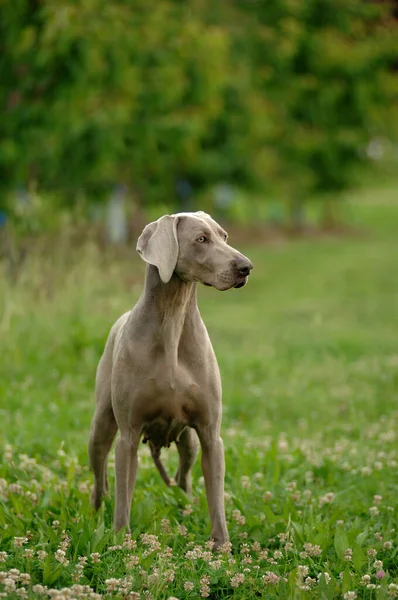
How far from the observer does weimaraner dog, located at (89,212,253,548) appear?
401 cm

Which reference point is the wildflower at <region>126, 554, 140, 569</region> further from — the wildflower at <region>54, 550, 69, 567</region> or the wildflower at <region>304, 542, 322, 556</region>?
the wildflower at <region>304, 542, 322, 556</region>

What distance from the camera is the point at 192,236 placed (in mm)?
4020

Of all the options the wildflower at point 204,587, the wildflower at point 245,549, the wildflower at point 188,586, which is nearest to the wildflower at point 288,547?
the wildflower at point 245,549

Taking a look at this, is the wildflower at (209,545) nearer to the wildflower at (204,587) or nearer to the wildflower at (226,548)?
the wildflower at (226,548)

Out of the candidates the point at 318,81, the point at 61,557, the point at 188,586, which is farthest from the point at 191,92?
the point at 188,586

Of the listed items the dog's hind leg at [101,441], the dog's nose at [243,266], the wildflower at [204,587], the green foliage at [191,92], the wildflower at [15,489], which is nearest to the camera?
the wildflower at [204,587]

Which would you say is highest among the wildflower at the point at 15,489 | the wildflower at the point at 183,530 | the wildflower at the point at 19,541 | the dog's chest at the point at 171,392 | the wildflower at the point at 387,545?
the dog's chest at the point at 171,392

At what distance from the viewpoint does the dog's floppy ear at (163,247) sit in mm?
3977

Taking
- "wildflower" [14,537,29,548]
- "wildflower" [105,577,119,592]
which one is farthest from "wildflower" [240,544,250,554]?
"wildflower" [14,537,29,548]

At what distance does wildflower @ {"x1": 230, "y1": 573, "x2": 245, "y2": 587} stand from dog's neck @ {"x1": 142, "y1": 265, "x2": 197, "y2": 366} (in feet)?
3.13

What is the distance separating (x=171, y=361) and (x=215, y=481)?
61 cm

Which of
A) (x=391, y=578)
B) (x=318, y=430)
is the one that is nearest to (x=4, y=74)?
(x=318, y=430)

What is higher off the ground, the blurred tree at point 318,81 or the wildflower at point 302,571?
the blurred tree at point 318,81

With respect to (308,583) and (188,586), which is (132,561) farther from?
(308,583)
